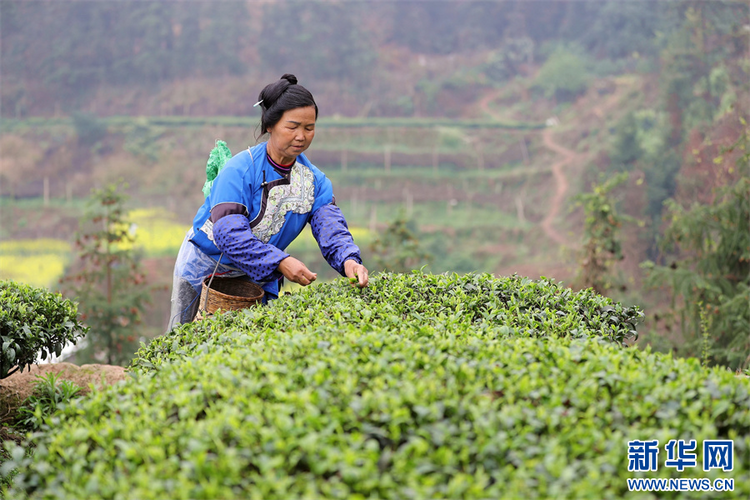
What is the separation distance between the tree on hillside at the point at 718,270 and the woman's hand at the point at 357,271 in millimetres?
3566

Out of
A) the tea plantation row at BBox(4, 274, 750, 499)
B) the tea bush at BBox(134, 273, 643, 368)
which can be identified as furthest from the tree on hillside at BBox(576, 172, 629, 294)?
the tea plantation row at BBox(4, 274, 750, 499)

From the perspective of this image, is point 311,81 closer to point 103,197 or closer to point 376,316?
point 103,197

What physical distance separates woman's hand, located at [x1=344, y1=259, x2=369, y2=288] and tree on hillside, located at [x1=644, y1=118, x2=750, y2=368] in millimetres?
3566

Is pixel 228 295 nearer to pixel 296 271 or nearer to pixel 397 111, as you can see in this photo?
pixel 296 271

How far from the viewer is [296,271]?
2.95m

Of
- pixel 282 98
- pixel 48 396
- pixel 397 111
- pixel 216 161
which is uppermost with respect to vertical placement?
pixel 397 111

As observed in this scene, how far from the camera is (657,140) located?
21.0m

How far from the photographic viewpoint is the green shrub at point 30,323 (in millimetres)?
3258

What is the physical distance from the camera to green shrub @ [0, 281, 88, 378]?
3.26m

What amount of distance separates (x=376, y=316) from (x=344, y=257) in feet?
1.72

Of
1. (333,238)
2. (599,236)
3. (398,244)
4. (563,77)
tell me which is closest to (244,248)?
(333,238)

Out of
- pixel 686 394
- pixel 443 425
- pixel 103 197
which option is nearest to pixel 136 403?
pixel 443 425

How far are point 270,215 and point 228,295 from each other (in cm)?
42

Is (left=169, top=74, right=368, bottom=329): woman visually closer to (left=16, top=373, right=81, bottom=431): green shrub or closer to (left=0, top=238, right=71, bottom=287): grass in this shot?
(left=16, top=373, right=81, bottom=431): green shrub
